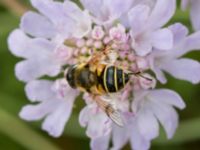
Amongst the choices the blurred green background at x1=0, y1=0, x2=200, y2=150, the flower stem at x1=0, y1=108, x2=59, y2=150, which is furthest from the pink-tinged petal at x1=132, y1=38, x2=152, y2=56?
the flower stem at x1=0, y1=108, x2=59, y2=150

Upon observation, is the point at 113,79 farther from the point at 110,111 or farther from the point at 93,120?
the point at 93,120

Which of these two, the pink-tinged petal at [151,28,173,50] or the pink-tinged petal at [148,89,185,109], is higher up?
the pink-tinged petal at [151,28,173,50]

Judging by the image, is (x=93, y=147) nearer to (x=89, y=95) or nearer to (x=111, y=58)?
(x=89, y=95)

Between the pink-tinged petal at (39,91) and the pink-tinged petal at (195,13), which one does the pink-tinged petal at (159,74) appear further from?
the pink-tinged petal at (39,91)

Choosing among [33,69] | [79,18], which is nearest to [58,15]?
[79,18]

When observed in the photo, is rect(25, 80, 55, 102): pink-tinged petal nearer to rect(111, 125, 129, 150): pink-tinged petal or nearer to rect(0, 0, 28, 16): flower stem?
rect(111, 125, 129, 150): pink-tinged petal

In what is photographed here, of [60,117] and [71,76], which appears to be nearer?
[71,76]

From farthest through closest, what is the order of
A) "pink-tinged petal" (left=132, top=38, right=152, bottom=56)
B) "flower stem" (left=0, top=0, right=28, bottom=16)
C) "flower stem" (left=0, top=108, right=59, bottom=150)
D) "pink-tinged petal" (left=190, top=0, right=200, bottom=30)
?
1. "flower stem" (left=0, top=108, right=59, bottom=150)
2. "flower stem" (left=0, top=0, right=28, bottom=16)
3. "pink-tinged petal" (left=190, top=0, right=200, bottom=30)
4. "pink-tinged petal" (left=132, top=38, right=152, bottom=56)
